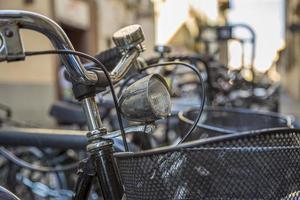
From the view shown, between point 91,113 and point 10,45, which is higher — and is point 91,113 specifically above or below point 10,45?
below

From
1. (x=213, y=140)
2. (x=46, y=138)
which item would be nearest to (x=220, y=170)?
(x=213, y=140)

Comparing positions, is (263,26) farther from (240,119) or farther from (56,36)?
(56,36)

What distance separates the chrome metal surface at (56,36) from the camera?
91 centimetres

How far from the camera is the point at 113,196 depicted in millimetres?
1036

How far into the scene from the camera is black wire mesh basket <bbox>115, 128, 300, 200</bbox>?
819 mm

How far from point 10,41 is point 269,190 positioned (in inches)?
18.7

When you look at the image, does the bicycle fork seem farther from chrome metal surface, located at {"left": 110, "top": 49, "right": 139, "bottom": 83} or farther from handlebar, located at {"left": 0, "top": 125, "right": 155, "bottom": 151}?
handlebar, located at {"left": 0, "top": 125, "right": 155, "bottom": 151}

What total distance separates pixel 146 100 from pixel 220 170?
18 centimetres

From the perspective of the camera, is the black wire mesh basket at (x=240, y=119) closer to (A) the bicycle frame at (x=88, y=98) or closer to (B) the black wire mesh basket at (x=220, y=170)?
(A) the bicycle frame at (x=88, y=98)

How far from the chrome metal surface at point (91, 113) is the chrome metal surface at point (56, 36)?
5cm

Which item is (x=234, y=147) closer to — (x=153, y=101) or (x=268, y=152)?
(x=268, y=152)

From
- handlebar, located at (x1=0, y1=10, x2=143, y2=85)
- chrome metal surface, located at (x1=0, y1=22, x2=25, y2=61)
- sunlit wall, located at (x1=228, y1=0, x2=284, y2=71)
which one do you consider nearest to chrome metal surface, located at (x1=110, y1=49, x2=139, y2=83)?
handlebar, located at (x1=0, y1=10, x2=143, y2=85)

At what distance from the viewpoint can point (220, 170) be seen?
32.6 inches

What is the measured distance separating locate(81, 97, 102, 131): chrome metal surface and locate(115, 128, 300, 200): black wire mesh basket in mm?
204
